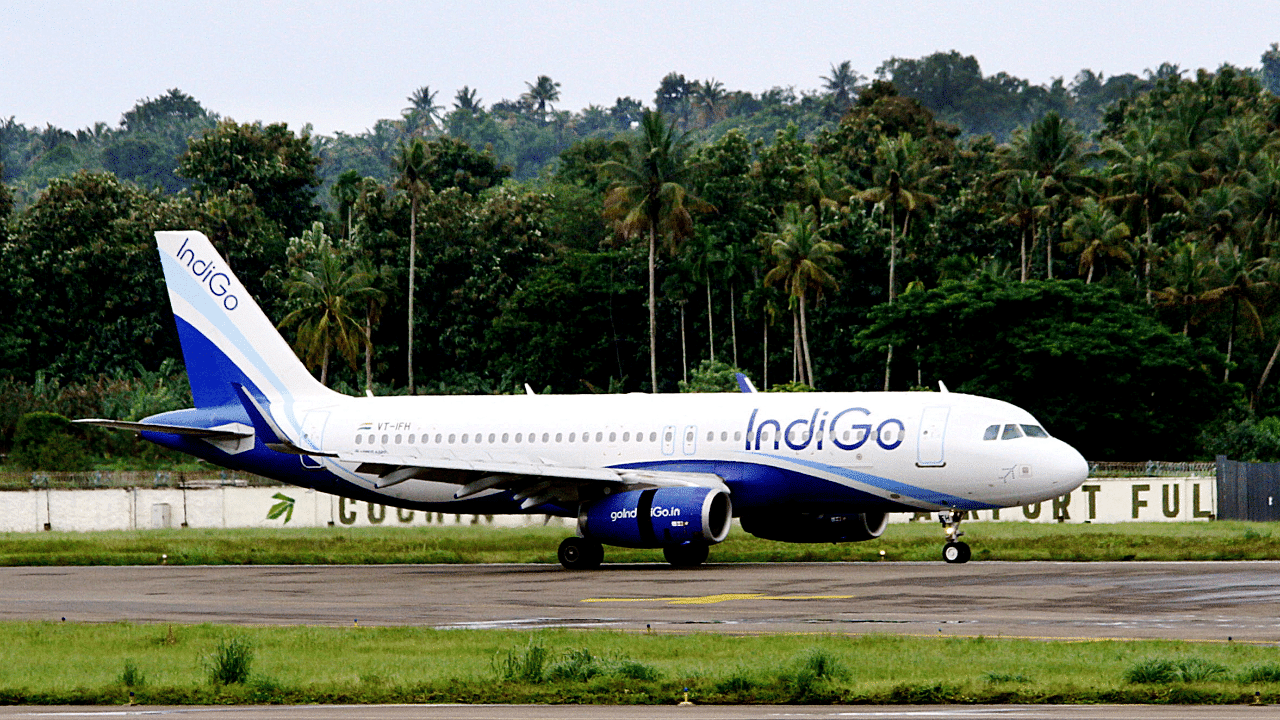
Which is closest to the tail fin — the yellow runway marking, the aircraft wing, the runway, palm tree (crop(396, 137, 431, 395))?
the runway

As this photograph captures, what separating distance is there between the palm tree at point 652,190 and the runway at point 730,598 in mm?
62330

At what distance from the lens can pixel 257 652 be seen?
21.6 m

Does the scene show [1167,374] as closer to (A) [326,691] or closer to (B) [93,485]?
(B) [93,485]

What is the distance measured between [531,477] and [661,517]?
3.07 meters

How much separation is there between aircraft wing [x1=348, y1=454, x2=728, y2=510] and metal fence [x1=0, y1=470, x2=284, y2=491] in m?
25.4

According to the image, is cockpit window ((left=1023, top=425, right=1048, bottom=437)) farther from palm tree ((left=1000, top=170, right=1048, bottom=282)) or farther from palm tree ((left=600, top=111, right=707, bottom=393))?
palm tree ((left=1000, top=170, right=1048, bottom=282))

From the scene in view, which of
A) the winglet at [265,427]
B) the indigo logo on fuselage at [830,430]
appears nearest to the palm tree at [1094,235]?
the indigo logo on fuselage at [830,430]

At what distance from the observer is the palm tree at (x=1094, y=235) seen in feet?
325

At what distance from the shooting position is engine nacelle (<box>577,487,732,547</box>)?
3609 centimetres

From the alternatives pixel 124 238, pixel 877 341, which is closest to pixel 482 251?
pixel 124 238

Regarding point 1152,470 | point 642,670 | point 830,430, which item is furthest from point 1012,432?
point 1152,470

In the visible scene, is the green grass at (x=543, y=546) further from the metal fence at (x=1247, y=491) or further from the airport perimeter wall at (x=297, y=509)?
the metal fence at (x=1247, y=491)

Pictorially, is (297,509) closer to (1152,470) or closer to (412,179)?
(1152,470)

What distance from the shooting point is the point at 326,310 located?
9900 cm
